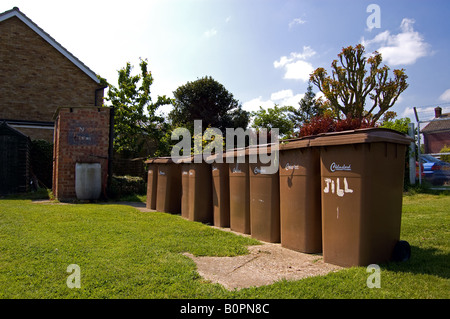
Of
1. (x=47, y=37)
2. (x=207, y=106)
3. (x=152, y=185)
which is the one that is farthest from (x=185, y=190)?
(x=207, y=106)

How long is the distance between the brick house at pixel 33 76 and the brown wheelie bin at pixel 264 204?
17.2 metres

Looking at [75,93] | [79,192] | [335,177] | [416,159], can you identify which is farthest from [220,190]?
[75,93]

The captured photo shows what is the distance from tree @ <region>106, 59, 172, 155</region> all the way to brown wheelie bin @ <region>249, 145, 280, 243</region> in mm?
13504

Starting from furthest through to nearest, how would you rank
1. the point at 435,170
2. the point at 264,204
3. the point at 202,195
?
the point at 435,170 < the point at 202,195 < the point at 264,204

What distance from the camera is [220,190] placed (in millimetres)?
7258

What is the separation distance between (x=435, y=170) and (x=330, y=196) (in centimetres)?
933

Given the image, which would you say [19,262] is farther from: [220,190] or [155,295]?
[220,190]

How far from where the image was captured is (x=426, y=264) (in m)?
3.94

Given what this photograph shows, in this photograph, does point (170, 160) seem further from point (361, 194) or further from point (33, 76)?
point (33, 76)

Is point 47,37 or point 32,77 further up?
point 47,37

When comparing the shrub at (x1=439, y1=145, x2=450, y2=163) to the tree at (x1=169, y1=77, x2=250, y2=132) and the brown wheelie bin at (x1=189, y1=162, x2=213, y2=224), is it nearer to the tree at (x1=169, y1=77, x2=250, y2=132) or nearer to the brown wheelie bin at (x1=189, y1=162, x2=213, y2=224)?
the brown wheelie bin at (x1=189, y1=162, x2=213, y2=224)

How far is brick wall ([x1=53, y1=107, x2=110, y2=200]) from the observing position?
496 inches

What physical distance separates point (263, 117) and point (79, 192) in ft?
58.5
